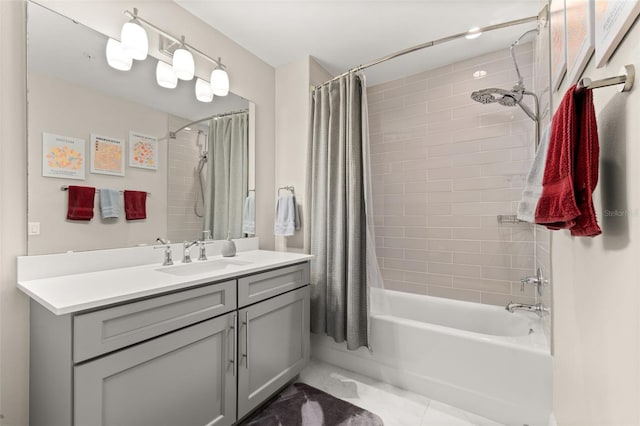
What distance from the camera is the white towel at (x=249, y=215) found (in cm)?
227

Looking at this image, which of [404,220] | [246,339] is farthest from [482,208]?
[246,339]

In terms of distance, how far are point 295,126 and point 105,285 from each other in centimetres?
178

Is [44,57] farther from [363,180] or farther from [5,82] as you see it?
[363,180]

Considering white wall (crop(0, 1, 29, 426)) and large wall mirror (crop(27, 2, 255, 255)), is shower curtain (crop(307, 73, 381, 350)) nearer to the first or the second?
large wall mirror (crop(27, 2, 255, 255))

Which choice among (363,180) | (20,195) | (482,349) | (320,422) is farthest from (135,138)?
(482,349)

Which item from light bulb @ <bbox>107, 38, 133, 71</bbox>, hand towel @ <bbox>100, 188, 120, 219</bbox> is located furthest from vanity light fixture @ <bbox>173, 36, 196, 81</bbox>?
hand towel @ <bbox>100, 188, 120, 219</bbox>

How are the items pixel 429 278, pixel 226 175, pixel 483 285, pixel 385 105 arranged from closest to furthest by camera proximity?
1. pixel 226 175
2. pixel 483 285
3. pixel 429 278
4. pixel 385 105

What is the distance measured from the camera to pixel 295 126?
2.43 metres

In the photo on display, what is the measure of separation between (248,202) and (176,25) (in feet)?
4.15

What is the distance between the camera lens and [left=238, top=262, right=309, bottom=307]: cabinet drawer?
59.3 inches

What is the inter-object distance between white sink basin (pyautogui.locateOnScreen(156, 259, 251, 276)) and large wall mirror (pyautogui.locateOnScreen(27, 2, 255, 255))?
220mm

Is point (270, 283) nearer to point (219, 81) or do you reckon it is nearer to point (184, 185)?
point (184, 185)

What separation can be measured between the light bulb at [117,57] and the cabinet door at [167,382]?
1442mm

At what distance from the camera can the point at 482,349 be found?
1607 mm
